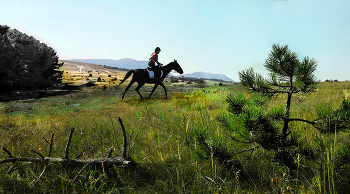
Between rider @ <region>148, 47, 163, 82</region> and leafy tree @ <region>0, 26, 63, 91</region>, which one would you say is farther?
leafy tree @ <region>0, 26, 63, 91</region>

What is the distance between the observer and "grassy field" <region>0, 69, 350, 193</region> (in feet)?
6.61

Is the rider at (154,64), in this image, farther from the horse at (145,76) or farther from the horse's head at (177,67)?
the horse's head at (177,67)

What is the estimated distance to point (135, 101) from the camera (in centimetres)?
625

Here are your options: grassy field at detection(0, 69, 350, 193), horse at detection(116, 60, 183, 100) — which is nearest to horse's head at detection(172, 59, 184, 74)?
horse at detection(116, 60, 183, 100)

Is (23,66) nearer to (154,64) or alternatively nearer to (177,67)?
(154,64)

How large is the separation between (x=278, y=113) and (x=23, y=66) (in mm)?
9444

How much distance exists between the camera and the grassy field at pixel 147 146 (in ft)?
6.61

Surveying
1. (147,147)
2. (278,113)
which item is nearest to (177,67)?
(147,147)

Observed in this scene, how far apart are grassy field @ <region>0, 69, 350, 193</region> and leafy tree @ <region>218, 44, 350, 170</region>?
0.53 ft

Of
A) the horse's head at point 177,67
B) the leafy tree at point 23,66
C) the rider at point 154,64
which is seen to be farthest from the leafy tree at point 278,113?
the leafy tree at point 23,66

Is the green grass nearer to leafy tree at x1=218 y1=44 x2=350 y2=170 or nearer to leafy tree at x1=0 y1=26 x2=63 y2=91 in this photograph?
leafy tree at x1=218 y1=44 x2=350 y2=170

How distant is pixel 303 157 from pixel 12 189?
324 centimetres

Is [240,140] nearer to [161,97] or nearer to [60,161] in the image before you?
[60,161]

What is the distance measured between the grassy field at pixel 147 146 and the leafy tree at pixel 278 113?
0.53 ft
